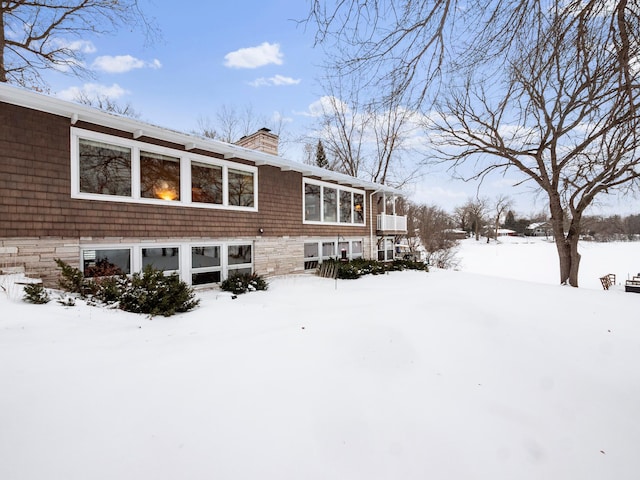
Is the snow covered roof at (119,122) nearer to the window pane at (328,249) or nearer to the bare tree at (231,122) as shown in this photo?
the window pane at (328,249)

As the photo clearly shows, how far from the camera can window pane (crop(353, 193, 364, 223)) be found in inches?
551

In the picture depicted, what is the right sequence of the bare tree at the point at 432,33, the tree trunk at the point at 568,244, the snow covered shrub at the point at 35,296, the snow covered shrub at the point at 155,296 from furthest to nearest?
1. the tree trunk at the point at 568,244
2. the snow covered shrub at the point at 155,296
3. the snow covered shrub at the point at 35,296
4. the bare tree at the point at 432,33

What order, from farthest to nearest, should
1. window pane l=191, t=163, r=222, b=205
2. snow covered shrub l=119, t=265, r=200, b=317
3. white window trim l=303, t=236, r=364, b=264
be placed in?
white window trim l=303, t=236, r=364, b=264 < window pane l=191, t=163, r=222, b=205 < snow covered shrub l=119, t=265, r=200, b=317

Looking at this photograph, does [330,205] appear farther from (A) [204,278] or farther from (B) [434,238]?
(B) [434,238]

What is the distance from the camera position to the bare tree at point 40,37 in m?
10.4

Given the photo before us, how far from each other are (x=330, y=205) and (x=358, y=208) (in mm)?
2017

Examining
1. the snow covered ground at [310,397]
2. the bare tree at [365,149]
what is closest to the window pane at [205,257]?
the snow covered ground at [310,397]

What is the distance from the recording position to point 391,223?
15328 mm

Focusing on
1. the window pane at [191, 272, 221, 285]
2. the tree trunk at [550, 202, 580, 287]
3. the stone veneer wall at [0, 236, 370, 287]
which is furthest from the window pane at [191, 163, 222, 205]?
the tree trunk at [550, 202, 580, 287]

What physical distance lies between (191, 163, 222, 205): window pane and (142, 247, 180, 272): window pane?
63.3 inches

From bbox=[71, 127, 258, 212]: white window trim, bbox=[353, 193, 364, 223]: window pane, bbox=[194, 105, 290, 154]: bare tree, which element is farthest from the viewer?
bbox=[194, 105, 290, 154]: bare tree

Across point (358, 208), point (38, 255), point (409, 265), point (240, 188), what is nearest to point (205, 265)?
point (240, 188)

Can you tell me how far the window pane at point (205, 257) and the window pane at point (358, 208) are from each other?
23.8 feet

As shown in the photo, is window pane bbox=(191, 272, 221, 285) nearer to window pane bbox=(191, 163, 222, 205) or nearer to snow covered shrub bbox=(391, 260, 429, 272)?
window pane bbox=(191, 163, 222, 205)
